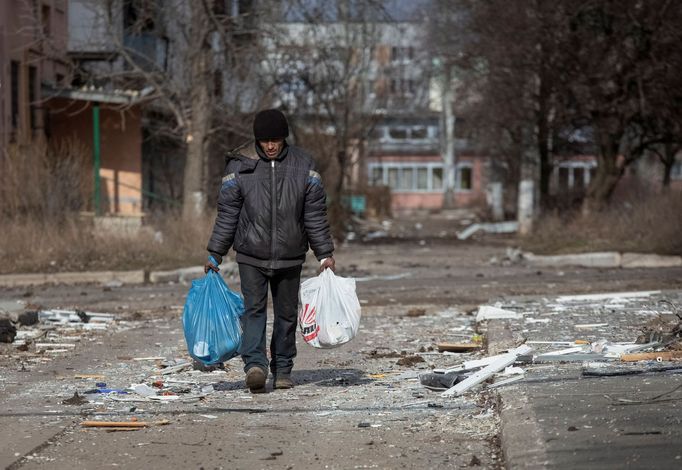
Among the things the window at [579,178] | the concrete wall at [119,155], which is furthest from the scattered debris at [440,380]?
the window at [579,178]

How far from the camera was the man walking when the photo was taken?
7.95 meters

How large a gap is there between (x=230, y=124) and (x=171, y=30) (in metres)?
5.43

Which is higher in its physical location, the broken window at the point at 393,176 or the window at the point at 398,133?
the window at the point at 398,133

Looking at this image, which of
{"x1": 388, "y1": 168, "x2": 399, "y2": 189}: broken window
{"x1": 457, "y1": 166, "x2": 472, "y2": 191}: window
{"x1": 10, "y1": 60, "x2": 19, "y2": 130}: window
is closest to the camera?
{"x1": 10, "y1": 60, "x2": 19, "y2": 130}: window

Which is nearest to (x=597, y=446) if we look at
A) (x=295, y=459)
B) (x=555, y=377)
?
(x=295, y=459)

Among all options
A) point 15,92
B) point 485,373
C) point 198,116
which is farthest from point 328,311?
point 15,92

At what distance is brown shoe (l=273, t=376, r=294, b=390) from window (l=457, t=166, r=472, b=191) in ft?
246

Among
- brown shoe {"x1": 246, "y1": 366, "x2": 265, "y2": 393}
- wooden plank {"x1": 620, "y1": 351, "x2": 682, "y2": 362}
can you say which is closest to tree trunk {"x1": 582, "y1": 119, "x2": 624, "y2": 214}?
wooden plank {"x1": 620, "y1": 351, "x2": 682, "y2": 362}

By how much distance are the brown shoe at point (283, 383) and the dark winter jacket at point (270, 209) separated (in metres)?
0.84

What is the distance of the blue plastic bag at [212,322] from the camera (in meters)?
8.02

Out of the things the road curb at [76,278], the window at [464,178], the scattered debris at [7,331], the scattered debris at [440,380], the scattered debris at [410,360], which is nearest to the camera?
the scattered debris at [440,380]

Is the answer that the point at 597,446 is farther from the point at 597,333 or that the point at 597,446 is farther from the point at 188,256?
the point at 188,256

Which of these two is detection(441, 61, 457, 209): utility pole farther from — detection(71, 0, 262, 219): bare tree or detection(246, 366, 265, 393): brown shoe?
detection(246, 366, 265, 393): brown shoe

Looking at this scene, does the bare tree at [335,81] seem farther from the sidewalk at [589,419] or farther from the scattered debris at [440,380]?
the sidewalk at [589,419]
